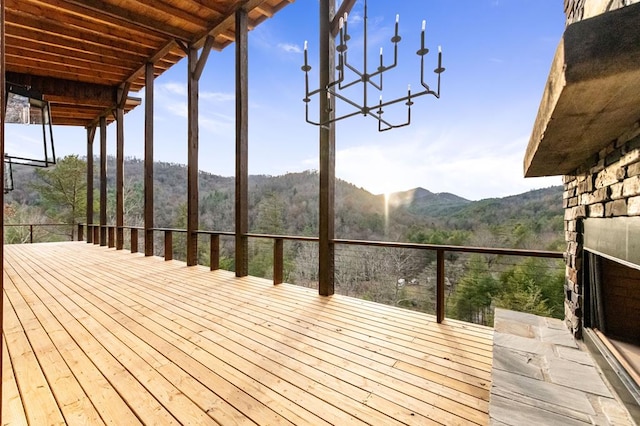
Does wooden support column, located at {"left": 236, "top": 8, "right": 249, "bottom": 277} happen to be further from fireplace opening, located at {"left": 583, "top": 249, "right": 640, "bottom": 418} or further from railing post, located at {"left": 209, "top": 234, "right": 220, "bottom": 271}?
fireplace opening, located at {"left": 583, "top": 249, "right": 640, "bottom": 418}

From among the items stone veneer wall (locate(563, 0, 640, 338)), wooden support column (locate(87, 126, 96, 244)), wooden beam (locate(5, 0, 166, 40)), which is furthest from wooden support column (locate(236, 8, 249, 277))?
wooden support column (locate(87, 126, 96, 244))

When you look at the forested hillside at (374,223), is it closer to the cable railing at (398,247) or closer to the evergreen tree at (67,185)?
the evergreen tree at (67,185)

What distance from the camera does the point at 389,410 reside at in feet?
5.24

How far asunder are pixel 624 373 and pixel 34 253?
35.7 feet

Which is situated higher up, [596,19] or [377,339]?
[596,19]

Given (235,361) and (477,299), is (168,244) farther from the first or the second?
(477,299)

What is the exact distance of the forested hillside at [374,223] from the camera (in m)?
12.1

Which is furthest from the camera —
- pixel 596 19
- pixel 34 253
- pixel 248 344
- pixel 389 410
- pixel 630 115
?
pixel 34 253

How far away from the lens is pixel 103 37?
5.91 metres

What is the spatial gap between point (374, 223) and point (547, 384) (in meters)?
19.0

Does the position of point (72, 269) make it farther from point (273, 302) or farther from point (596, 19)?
point (596, 19)

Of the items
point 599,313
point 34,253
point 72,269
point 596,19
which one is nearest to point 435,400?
point 599,313

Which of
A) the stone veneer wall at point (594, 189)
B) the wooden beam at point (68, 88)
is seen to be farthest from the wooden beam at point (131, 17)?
the stone veneer wall at point (594, 189)

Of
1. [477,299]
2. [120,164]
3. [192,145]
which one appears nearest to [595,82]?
[192,145]
